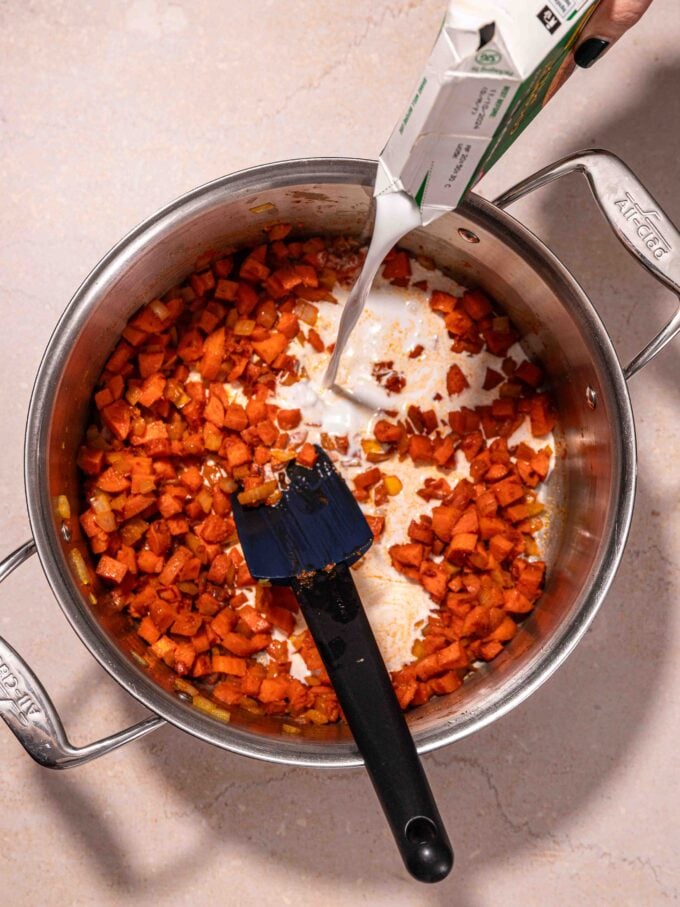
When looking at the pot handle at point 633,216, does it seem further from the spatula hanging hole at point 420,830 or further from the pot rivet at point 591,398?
the spatula hanging hole at point 420,830

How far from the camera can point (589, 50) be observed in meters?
1.13

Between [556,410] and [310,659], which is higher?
[556,410]

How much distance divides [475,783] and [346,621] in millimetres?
477

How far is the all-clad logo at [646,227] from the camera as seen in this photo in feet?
3.92

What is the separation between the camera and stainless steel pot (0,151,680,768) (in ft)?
3.86

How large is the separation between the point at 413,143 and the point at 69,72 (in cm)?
88

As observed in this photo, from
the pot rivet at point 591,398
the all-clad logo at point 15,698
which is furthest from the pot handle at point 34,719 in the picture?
the pot rivet at point 591,398

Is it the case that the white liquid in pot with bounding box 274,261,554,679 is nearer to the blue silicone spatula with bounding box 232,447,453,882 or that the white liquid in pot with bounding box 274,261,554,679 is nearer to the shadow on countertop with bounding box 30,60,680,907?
the blue silicone spatula with bounding box 232,447,453,882

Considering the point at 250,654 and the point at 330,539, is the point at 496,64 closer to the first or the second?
the point at 330,539

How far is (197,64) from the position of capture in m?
1.54

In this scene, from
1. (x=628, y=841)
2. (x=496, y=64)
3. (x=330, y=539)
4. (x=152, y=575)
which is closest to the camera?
(x=496, y=64)

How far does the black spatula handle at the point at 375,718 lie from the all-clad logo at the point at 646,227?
64cm

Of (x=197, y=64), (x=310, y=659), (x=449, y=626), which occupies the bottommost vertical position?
(x=310, y=659)

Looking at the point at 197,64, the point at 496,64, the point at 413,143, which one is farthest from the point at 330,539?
the point at 197,64
